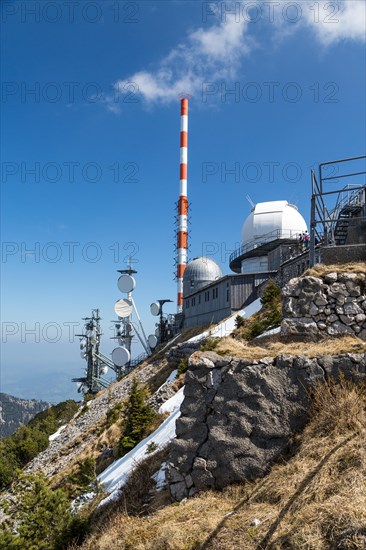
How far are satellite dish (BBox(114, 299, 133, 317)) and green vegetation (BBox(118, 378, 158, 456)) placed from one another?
35.0 m

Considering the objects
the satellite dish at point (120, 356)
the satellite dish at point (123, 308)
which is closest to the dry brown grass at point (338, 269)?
the satellite dish at point (120, 356)

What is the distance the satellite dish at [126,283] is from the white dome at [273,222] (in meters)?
14.3

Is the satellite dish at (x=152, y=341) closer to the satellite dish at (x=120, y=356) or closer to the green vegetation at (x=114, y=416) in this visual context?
the satellite dish at (x=120, y=356)

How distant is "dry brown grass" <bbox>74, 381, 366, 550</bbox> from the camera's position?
15.5 feet

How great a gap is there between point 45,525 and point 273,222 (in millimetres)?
37578

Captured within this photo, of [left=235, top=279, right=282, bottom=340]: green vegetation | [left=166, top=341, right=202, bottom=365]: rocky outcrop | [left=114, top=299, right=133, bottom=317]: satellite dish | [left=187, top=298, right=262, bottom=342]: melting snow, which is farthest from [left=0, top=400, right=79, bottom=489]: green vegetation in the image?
[left=114, top=299, right=133, bottom=317]: satellite dish

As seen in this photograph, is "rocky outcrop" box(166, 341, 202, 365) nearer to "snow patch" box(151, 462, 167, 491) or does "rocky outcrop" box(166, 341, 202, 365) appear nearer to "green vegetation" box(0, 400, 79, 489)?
"green vegetation" box(0, 400, 79, 489)

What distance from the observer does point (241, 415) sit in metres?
7.06

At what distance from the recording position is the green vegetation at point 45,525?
303 inches

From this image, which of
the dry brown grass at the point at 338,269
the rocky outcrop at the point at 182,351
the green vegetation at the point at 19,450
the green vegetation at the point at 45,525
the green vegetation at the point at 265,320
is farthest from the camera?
the green vegetation at the point at 19,450

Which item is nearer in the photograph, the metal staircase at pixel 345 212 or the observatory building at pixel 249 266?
the metal staircase at pixel 345 212

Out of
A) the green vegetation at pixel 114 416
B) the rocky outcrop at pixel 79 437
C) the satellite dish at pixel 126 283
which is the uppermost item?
the satellite dish at pixel 126 283

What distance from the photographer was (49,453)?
2667 cm

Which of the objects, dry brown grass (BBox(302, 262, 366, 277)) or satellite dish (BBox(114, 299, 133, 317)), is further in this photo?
satellite dish (BBox(114, 299, 133, 317))
